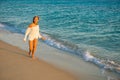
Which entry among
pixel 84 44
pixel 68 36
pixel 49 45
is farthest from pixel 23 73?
pixel 68 36

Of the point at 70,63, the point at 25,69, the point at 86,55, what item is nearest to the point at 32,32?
the point at 25,69

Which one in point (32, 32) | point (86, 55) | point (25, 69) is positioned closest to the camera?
point (25, 69)

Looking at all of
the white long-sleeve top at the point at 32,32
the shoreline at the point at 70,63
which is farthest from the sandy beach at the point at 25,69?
the white long-sleeve top at the point at 32,32

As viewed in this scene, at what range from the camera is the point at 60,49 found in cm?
1209

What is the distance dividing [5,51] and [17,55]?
2.42 feet

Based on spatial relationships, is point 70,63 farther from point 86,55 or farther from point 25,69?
point 25,69

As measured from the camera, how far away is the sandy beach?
758cm

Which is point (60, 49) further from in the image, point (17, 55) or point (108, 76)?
point (108, 76)

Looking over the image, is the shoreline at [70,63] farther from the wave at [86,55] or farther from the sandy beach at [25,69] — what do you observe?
the sandy beach at [25,69]

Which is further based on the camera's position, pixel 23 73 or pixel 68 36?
pixel 68 36

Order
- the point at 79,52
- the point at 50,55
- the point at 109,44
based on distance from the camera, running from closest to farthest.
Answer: the point at 50,55 → the point at 79,52 → the point at 109,44

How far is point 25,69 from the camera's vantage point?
8.12 metres

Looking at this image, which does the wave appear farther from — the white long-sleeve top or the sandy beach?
the white long-sleeve top

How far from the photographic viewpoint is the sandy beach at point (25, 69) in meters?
7.58
